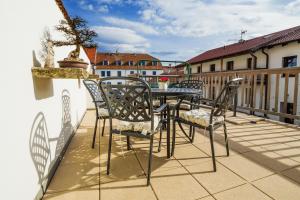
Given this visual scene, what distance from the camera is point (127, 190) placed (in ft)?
4.53

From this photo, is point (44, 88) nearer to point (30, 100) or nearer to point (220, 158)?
point (30, 100)

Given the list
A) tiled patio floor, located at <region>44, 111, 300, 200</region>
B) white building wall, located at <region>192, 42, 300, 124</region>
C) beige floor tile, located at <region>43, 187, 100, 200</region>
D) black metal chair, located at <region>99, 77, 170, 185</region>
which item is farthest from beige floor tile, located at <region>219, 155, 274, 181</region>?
white building wall, located at <region>192, 42, 300, 124</region>

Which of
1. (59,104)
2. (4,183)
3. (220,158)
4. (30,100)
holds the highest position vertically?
(30,100)

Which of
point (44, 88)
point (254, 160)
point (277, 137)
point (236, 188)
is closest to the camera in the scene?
point (236, 188)

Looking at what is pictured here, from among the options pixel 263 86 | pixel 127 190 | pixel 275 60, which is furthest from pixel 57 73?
pixel 275 60

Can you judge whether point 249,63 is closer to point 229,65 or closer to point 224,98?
point 229,65

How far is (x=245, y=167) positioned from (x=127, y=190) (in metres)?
1.16

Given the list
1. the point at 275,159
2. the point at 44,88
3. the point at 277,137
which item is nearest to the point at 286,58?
the point at 277,137

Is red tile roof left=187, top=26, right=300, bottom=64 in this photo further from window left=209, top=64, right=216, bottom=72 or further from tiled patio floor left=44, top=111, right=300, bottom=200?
tiled patio floor left=44, top=111, right=300, bottom=200

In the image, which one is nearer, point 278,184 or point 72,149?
point 278,184

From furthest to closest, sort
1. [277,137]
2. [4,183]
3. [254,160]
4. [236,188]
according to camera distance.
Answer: [277,137], [254,160], [236,188], [4,183]

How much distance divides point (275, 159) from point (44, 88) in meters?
2.38

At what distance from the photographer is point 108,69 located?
3516cm

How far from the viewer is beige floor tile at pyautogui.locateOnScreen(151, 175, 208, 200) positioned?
1307 millimetres
